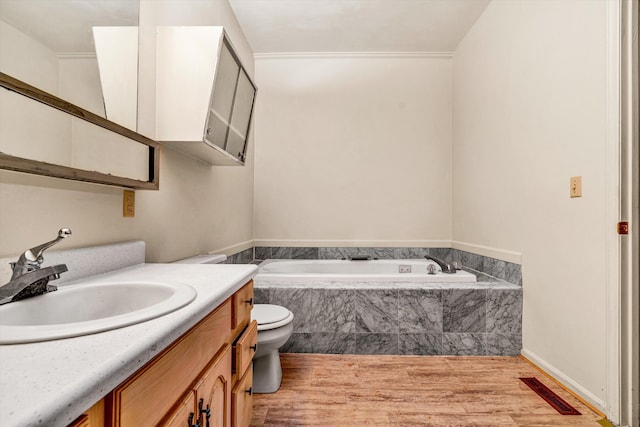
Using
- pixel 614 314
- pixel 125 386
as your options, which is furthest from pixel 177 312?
pixel 614 314

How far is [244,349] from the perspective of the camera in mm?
1236

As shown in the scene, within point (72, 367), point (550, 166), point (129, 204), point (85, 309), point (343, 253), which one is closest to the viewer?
point (72, 367)

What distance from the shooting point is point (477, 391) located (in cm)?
184

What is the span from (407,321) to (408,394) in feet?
1.88

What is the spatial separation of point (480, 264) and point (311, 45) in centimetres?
260

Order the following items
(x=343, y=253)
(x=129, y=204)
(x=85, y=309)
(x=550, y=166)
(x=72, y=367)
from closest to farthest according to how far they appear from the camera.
→ 1. (x=72, y=367)
2. (x=85, y=309)
3. (x=129, y=204)
4. (x=550, y=166)
5. (x=343, y=253)

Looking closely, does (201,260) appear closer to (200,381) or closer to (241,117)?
(241,117)

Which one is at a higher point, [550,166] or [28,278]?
[550,166]

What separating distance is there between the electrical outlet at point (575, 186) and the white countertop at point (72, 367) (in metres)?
1.95

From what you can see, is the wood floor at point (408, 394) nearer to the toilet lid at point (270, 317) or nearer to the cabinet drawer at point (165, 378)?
the toilet lid at point (270, 317)

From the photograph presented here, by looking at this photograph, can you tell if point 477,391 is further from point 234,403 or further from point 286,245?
point 286,245

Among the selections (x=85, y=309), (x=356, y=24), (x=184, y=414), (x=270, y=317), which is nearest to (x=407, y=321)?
(x=270, y=317)

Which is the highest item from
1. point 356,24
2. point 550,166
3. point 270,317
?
point 356,24

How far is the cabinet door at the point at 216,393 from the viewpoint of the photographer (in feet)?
2.83
